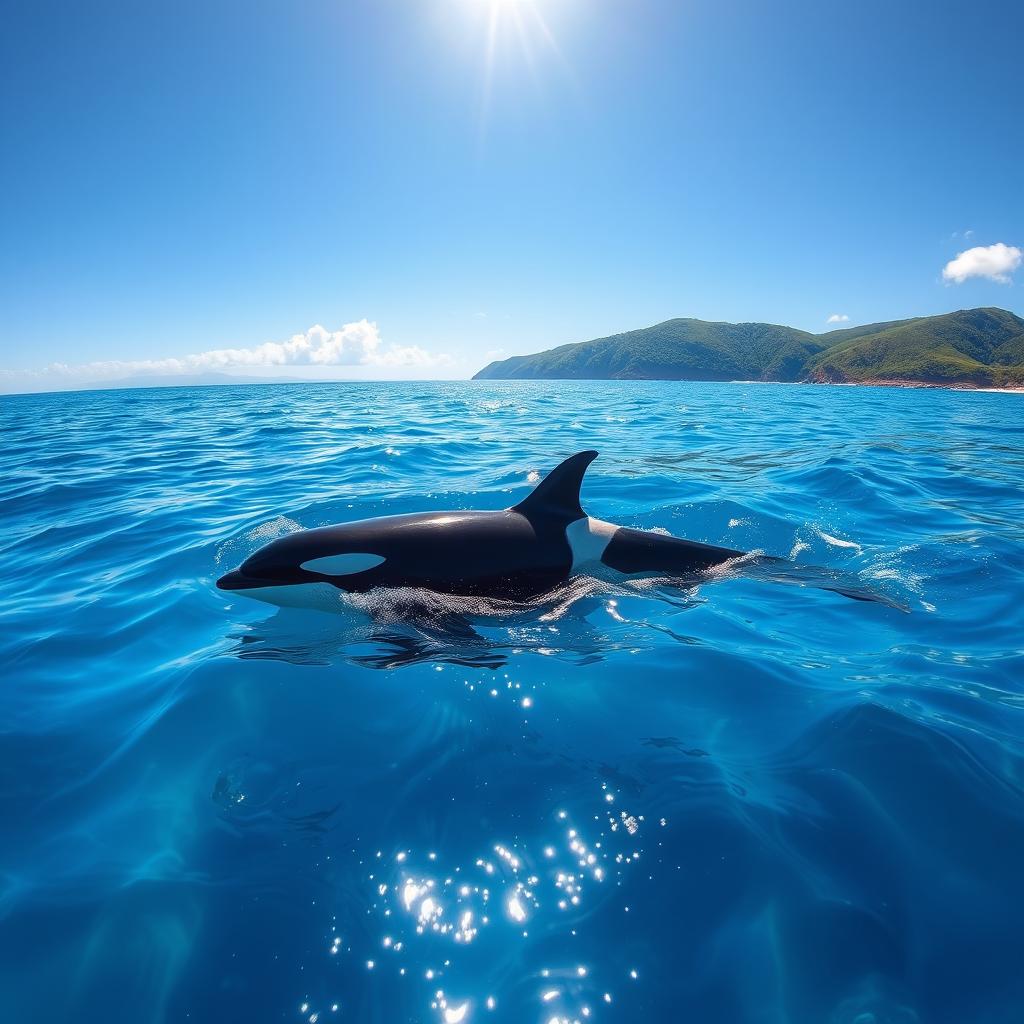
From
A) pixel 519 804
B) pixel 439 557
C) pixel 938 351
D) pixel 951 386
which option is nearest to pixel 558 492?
pixel 439 557

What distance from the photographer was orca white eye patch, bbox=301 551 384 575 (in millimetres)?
5598

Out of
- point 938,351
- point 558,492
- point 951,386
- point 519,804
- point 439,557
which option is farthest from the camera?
point 938,351

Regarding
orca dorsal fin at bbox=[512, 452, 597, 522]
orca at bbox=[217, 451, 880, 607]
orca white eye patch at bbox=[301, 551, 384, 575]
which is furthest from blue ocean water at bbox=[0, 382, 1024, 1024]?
orca dorsal fin at bbox=[512, 452, 597, 522]

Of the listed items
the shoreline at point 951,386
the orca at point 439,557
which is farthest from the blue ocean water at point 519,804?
the shoreline at point 951,386

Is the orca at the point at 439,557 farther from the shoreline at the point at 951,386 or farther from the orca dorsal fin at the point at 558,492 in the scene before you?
the shoreline at the point at 951,386

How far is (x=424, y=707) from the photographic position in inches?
153

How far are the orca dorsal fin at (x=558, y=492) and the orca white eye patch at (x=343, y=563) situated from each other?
5.46 ft

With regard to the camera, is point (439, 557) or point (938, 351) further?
point (938, 351)

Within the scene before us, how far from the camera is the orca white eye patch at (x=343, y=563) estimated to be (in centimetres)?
560

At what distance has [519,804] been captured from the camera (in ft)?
9.77

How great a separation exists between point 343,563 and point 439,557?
3.21 ft

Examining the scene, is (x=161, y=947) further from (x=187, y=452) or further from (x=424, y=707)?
(x=187, y=452)

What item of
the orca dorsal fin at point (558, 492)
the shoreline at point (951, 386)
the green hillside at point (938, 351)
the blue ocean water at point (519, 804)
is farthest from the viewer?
the green hillside at point (938, 351)

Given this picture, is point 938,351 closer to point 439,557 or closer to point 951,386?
point 951,386
